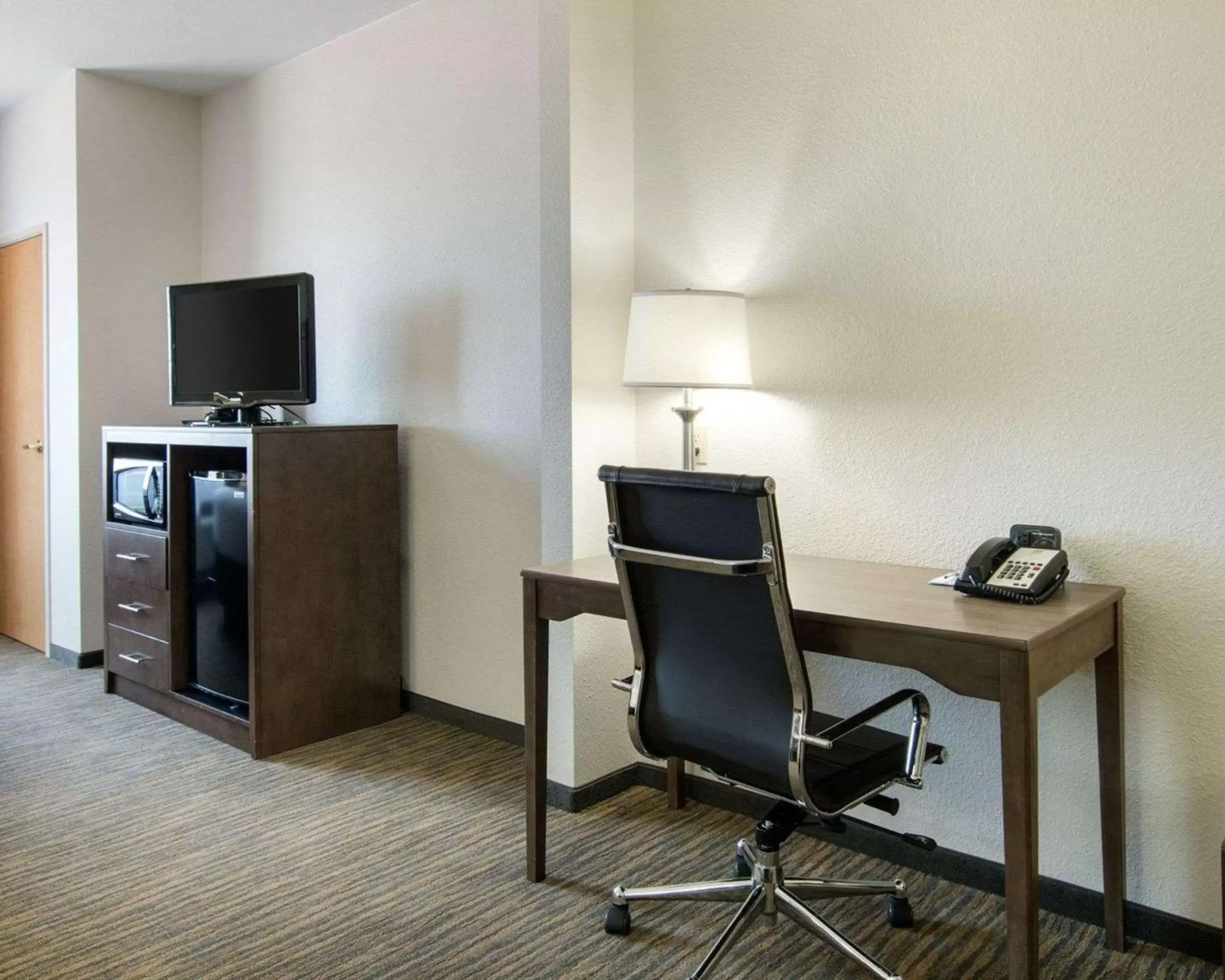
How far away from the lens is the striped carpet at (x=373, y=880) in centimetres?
191

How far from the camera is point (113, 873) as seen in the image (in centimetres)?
229

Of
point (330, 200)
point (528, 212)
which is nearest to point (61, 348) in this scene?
point (330, 200)

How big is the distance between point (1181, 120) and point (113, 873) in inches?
111

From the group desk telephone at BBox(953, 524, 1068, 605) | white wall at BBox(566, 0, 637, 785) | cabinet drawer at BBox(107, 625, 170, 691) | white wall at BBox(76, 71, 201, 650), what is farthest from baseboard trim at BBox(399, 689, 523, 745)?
desk telephone at BBox(953, 524, 1068, 605)

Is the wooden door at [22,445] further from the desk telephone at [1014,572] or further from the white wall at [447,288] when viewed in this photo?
the desk telephone at [1014,572]

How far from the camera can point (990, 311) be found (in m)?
2.13

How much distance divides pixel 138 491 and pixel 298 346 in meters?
0.84

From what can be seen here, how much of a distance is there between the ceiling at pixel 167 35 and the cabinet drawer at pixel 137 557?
1.83 m

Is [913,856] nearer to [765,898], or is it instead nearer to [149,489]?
[765,898]

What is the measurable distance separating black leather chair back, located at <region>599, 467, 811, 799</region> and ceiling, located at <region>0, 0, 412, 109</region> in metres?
2.49

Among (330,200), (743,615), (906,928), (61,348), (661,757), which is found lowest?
(906,928)

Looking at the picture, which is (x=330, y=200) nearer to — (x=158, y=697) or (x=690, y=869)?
(x=158, y=697)

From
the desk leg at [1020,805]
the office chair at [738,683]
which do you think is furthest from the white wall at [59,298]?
the desk leg at [1020,805]

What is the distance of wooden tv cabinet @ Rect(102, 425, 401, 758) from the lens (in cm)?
304
